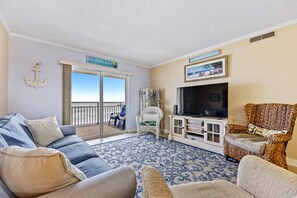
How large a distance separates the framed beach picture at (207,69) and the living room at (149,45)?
84 mm

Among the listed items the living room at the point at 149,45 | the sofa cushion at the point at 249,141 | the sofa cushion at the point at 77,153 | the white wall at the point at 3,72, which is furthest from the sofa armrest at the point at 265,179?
the white wall at the point at 3,72

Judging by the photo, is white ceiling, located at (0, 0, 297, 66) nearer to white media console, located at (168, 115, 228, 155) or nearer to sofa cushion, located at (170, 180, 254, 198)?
white media console, located at (168, 115, 228, 155)

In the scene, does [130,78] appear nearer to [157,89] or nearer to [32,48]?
[157,89]

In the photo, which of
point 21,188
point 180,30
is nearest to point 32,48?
point 180,30

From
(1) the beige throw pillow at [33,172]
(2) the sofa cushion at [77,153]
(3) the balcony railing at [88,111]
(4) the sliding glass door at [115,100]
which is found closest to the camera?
(1) the beige throw pillow at [33,172]

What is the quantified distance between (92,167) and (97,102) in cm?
304

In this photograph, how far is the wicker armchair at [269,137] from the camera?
5.90 ft

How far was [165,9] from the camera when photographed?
6.33 feet

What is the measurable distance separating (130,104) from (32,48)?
8.93ft

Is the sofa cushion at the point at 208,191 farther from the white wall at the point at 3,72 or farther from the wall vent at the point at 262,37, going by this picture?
the white wall at the point at 3,72

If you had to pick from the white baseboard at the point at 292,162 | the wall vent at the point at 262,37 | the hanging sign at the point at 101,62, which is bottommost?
the white baseboard at the point at 292,162

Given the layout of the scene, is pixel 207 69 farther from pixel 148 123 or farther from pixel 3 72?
pixel 3 72

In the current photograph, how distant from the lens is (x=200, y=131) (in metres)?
3.12

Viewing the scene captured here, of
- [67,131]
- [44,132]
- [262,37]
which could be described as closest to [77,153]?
[44,132]
